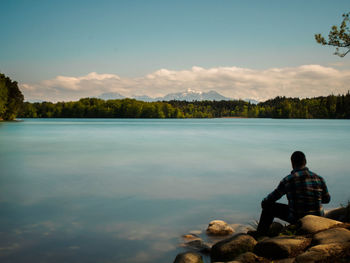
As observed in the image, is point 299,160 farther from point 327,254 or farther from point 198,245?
point 198,245

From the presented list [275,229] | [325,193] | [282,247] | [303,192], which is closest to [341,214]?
[275,229]

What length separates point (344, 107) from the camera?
174 meters

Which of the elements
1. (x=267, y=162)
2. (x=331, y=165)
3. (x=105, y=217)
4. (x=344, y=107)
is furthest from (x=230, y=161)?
(x=344, y=107)

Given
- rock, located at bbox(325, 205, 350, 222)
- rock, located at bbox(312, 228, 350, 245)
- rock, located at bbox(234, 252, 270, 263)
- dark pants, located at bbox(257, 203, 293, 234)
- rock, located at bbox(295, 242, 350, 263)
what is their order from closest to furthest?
1. rock, located at bbox(295, 242, 350, 263)
2. rock, located at bbox(312, 228, 350, 245)
3. rock, located at bbox(234, 252, 270, 263)
4. dark pants, located at bbox(257, 203, 293, 234)
5. rock, located at bbox(325, 205, 350, 222)

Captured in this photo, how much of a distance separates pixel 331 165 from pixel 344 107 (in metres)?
175

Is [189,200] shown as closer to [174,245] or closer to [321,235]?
[174,245]

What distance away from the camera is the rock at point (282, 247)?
4914 mm

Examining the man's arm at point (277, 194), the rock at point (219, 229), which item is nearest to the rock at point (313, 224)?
the man's arm at point (277, 194)

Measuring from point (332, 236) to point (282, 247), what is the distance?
2.63 ft

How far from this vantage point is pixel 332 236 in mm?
5004

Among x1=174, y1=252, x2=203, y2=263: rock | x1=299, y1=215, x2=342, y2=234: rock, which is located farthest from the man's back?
x1=174, y1=252, x2=203, y2=263: rock

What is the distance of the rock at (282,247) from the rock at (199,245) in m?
1.40

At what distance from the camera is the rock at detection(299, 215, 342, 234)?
543 cm

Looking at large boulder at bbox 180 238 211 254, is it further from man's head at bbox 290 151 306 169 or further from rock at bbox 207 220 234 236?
man's head at bbox 290 151 306 169
